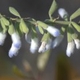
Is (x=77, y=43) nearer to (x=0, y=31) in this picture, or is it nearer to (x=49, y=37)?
(x=49, y=37)

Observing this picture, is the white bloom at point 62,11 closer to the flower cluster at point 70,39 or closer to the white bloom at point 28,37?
the flower cluster at point 70,39

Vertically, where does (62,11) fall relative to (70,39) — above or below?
above

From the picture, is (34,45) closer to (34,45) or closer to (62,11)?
(34,45)

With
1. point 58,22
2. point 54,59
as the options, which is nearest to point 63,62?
point 54,59

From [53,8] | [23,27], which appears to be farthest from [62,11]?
[23,27]

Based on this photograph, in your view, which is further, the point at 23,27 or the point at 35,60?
the point at 35,60

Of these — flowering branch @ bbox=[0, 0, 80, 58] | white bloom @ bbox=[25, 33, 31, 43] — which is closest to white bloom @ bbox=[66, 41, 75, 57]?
flowering branch @ bbox=[0, 0, 80, 58]

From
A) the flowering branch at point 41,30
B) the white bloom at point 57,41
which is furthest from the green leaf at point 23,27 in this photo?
the white bloom at point 57,41

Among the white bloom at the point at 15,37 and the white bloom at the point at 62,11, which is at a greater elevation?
the white bloom at the point at 62,11
